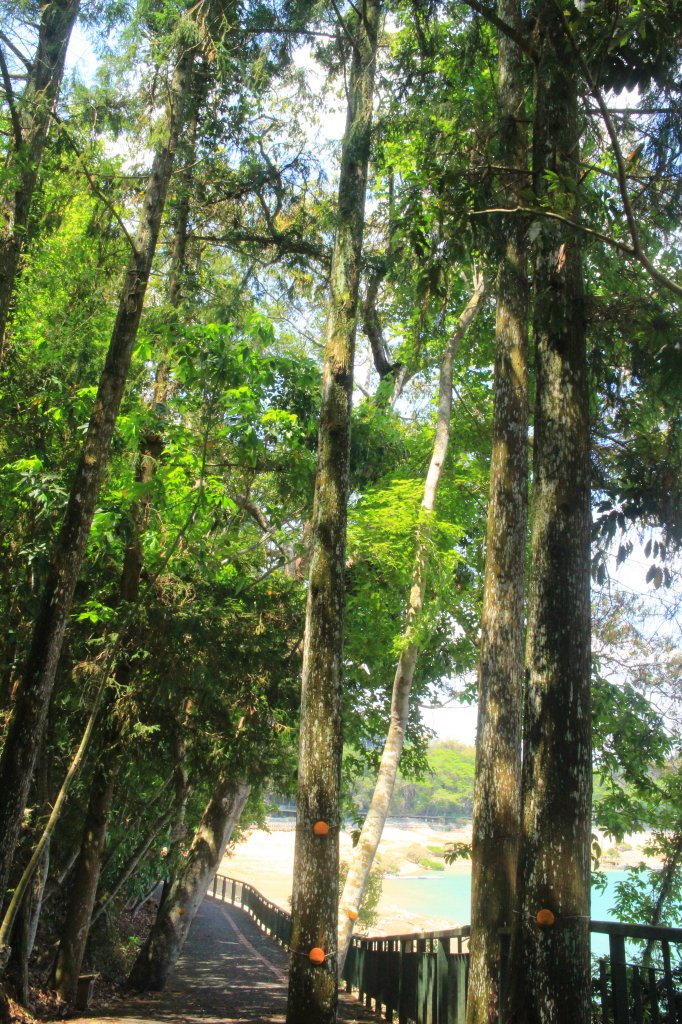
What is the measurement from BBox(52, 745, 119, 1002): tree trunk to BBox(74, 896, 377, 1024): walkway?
1.94ft

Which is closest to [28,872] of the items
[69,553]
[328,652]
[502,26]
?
[69,553]

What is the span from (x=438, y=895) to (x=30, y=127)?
Result: 259 feet

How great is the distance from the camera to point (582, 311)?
5.36m

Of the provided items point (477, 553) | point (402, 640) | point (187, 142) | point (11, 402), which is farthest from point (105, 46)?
point (477, 553)

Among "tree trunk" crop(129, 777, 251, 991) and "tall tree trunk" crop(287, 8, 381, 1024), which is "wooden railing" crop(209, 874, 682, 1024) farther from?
"tree trunk" crop(129, 777, 251, 991)

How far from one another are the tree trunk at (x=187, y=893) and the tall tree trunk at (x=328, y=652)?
6615 mm

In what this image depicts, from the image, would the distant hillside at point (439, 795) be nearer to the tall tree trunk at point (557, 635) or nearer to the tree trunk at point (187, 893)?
the tree trunk at point (187, 893)

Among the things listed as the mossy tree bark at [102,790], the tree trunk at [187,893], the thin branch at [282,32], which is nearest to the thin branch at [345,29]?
the thin branch at [282,32]

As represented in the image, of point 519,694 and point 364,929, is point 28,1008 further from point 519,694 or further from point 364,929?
point 364,929

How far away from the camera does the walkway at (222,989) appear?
9.74 metres

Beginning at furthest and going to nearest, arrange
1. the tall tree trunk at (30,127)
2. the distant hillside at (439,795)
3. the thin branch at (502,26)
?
the distant hillside at (439,795) → the tall tree trunk at (30,127) → the thin branch at (502,26)

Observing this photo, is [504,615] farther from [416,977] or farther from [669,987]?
[416,977]

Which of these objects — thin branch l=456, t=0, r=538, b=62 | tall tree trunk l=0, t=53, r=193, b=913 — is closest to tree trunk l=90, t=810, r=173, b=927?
tall tree trunk l=0, t=53, r=193, b=913

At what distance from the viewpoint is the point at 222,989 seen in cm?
1365
